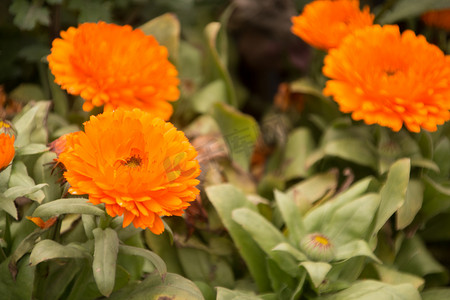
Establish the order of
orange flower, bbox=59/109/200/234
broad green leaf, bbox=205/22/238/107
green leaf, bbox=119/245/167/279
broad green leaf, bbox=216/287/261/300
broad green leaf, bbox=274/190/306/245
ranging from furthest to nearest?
broad green leaf, bbox=205/22/238/107 → broad green leaf, bbox=274/190/306/245 → broad green leaf, bbox=216/287/261/300 → green leaf, bbox=119/245/167/279 → orange flower, bbox=59/109/200/234

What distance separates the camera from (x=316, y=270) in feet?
2.92

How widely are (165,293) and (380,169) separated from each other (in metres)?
0.54

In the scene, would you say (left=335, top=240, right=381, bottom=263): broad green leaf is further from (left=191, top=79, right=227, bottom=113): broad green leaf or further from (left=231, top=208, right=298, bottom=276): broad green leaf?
(left=191, top=79, right=227, bottom=113): broad green leaf

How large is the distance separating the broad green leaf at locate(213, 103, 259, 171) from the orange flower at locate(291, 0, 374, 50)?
263 mm

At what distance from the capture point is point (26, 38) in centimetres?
144

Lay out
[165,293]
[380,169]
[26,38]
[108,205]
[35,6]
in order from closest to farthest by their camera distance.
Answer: [108,205] < [165,293] < [380,169] < [35,6] < [26,38]

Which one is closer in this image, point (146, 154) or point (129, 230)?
point (146, 154)

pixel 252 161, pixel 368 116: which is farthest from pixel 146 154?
pixel 252 161

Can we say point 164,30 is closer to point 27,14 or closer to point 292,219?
point 27,14

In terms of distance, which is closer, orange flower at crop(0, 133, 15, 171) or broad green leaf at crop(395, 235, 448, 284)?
orange flower at crop(0, 133, 15, 171)

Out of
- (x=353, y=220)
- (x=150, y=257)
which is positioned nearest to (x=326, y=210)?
(x=353, y=220)

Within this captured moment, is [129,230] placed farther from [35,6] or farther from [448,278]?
[448,278]

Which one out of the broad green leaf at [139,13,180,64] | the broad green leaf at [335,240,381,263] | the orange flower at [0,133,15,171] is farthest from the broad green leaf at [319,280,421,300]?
the broad green leaf at [139,13,180,64]

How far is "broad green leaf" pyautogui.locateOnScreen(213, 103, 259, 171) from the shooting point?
4.22 ft
